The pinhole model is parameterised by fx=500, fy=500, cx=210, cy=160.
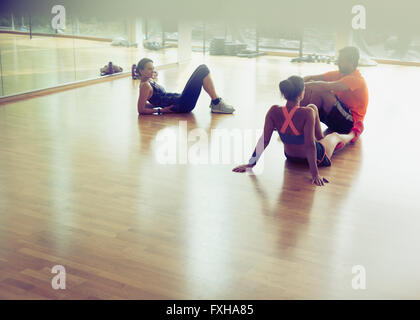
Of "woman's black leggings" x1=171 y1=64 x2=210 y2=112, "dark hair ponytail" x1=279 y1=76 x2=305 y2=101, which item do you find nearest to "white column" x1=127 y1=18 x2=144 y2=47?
"woman's black leggings" x1=171 y1=64 x2=210 y2=112

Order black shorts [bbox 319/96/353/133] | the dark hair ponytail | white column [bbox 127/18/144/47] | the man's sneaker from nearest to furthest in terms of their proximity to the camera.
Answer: the dark hair ponytail, black shorts [bbox 319/96/353/133], the man's sneaker, white column [bbox 127/18/144/47]

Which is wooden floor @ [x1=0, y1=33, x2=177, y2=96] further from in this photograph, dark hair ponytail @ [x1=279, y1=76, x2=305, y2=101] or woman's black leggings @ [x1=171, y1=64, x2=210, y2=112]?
dark hair ponytail @ [x1=279, y1=76, x2=305, y2=101]

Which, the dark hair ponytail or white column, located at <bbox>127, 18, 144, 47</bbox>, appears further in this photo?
white column, located at <bbox>127, 18, 144, 47</bbox>

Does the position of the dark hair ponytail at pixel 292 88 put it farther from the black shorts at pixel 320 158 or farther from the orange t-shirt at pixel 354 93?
the orange t-shirt at pixel 354 93

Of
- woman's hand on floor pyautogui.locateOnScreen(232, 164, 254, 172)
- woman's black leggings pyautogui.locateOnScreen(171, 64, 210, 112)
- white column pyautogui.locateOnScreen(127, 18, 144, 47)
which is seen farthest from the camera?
white column pyautogui.locateOnScreen(127, 18, 144, 47)

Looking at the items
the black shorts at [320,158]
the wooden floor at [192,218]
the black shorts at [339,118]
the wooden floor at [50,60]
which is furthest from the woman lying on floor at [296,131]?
the wooden floor at [50,60]

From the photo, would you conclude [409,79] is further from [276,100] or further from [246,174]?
[246,174]

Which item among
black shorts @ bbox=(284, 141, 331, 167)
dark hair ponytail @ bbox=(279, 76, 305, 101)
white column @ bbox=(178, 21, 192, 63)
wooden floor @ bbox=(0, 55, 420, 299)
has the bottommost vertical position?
wooden floor @ bbox=(0, 55, 420, 299)

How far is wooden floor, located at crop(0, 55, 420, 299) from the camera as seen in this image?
2.03 m

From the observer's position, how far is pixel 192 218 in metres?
2.76

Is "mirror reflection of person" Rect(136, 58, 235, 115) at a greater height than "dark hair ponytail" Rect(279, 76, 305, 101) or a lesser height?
lesser

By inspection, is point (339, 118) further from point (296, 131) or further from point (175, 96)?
point (175, 96)

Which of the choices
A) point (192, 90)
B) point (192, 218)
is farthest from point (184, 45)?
point (192, 218)

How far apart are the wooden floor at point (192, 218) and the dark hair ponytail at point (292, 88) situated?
571 millimetres
